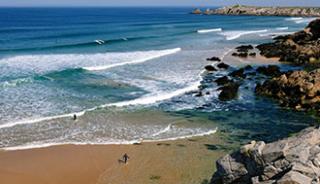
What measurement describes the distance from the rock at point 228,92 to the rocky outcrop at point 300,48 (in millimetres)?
12260

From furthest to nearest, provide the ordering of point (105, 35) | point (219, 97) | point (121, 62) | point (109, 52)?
1. point (105, 35)
2. point (109, 52)
3. point (121, 62)
4. point (219, 97)

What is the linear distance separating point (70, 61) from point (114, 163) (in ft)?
81.5

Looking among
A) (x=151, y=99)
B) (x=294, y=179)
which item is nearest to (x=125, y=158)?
(x=294, y=179)

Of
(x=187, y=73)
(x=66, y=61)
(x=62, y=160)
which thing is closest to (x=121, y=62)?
(x=66, y=61)

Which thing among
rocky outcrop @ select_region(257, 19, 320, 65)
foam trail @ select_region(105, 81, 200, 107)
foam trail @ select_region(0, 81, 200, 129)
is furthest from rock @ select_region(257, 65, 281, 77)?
foam trail @ select_region(105, 81, 200, 107)

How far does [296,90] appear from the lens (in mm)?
25375

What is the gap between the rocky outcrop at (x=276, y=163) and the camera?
32.8 ft

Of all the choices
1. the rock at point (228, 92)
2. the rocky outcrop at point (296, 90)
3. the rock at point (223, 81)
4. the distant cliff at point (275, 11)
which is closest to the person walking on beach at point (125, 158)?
the rock at point (228, 92)

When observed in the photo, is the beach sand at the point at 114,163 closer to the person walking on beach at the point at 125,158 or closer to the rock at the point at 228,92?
the person walking on beach at the point at 125,158

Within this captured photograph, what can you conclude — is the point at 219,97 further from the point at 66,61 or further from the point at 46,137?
the point at 66,61

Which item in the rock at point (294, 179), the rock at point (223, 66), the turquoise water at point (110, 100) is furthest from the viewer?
the rock at point (223, 66)

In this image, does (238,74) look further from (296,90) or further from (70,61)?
(70,61)

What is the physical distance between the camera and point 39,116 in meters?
22.1

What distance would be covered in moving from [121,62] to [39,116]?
17744 millimetres
